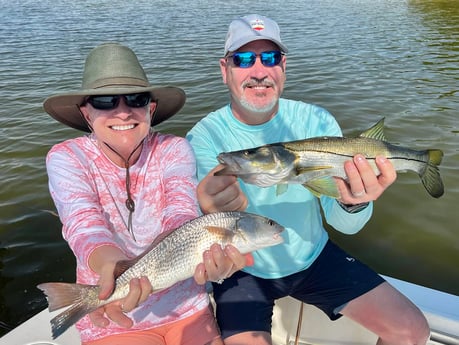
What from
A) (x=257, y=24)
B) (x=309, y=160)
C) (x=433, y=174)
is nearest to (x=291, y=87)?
(x=257, y=24)

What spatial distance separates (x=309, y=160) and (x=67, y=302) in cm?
187

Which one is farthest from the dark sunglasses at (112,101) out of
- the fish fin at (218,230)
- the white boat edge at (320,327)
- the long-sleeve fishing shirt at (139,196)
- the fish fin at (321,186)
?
the white boat edge at (320,327)

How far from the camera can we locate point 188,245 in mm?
2539

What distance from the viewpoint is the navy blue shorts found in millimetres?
3338

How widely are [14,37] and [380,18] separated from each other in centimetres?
2228

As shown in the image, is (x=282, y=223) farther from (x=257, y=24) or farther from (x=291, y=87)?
(x=291, y=87)

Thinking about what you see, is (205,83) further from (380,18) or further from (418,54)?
(380,18)

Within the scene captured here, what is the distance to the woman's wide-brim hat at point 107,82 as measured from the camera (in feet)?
9.34

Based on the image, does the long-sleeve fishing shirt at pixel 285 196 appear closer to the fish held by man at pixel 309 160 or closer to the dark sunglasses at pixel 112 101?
the fish held by man at pixel 309 160

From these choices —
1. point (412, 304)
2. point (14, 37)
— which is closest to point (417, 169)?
point (412, 304)

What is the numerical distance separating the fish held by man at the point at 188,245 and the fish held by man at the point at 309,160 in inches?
13.6

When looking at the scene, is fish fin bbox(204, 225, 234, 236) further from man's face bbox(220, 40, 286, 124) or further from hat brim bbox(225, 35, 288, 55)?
hat brim bbox(225, 35, 288, 55)

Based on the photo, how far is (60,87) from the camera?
12.9 metres

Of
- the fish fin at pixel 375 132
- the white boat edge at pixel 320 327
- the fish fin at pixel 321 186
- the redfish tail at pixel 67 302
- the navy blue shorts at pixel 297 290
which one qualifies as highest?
the fish fin at pixel 375 132
